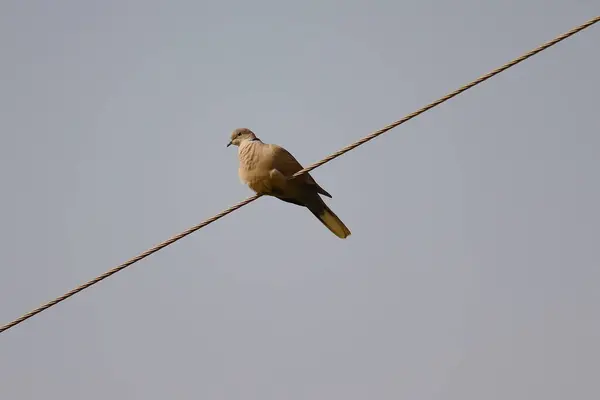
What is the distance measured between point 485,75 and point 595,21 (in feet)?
1.72

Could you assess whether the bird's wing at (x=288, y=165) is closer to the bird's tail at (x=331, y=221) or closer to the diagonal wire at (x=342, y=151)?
the bird's tail at (x=331, y=221)

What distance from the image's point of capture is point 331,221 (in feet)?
17.8

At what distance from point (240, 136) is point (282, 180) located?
0.93 meters

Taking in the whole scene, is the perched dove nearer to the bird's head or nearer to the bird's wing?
the bird's wing

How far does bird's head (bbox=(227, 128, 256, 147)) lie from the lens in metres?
5.88

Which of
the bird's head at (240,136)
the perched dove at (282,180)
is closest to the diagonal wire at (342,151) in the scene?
the perched dove at (282,180)

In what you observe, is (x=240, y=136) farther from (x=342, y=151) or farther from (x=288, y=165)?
(x=342, y=151)

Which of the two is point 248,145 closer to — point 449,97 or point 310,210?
point 310,210

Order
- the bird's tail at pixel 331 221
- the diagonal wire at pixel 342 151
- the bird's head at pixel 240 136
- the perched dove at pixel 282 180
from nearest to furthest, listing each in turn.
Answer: the diagonal wire at pixel 342 151 → the perched dove at pixel 282 180 → the bird's tail at pixel 331 221 → the bird's head at pixel 240 136

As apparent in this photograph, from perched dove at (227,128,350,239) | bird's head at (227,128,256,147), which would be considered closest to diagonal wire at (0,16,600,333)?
perched dove at (227,128,350,239)

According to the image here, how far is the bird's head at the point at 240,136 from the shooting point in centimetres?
588

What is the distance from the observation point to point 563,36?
11.2 ft

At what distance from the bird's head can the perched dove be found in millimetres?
382

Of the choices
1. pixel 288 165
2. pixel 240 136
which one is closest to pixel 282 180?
pixel 288 165
